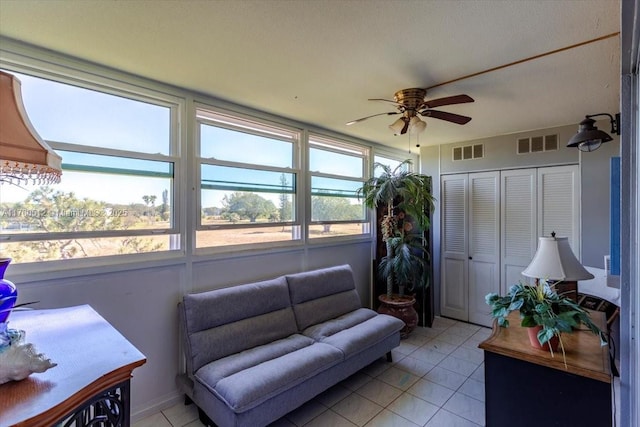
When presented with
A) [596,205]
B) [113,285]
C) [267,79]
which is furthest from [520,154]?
[113,285]

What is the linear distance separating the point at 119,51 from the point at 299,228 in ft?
7.39

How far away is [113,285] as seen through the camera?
2.24 metres

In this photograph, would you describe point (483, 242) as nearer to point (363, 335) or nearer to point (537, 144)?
point (537, 144)

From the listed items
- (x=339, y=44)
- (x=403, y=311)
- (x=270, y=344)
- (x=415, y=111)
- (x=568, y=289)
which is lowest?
(x=403, y=311)

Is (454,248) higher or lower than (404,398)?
higher

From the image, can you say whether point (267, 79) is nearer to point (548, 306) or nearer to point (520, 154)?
point (548, 306)

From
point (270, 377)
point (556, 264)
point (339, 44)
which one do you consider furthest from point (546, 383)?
A: point (339, 44)

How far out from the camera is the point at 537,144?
3.91 meters

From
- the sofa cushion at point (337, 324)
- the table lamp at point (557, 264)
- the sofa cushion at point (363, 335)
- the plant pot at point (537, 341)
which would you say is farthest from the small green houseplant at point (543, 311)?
the sofa cushion at point (337, 324)

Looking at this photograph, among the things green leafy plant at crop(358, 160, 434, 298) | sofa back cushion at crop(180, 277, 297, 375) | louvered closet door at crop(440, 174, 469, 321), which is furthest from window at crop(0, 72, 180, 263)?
louvered closet door at crop(440, 174, 469, 321)

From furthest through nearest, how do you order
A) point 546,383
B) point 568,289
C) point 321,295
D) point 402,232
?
point 402,232 < point 321,295 < point 568,289 < point 546,383

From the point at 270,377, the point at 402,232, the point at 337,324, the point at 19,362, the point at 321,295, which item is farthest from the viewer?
the point at 402,232

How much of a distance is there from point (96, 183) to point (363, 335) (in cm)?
243

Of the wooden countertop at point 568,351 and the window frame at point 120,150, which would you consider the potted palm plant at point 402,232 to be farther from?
the window frame at point 120,150
